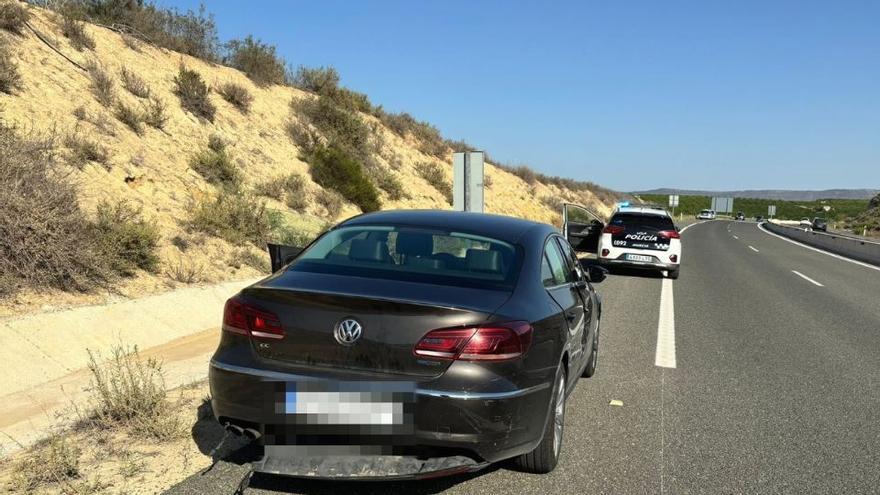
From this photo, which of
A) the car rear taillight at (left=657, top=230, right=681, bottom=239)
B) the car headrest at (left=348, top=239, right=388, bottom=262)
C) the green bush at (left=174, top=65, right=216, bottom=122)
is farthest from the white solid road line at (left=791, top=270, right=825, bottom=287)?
the green bush at (left=174, top=65, right=216, bottom=122)

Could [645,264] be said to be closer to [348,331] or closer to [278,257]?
[278,257]

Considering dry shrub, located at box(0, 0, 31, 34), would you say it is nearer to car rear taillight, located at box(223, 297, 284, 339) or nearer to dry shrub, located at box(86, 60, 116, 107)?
dry shrub, located at box(86, 60, 116, 107)

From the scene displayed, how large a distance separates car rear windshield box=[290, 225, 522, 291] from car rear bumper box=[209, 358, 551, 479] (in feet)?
2.21

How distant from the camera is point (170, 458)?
13.4 feet

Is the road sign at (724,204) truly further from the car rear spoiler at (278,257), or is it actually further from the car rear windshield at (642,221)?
the car rear spoiler at (278,257)

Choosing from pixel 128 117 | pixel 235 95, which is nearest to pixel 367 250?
pixel 128 117

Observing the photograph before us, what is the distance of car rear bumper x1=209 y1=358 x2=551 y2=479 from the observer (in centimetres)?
318

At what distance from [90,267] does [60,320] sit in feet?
3.79

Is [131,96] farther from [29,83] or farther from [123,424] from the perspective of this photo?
[123,424]

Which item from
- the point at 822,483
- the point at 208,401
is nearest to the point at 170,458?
the point at 208,401

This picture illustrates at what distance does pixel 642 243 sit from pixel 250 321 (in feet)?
A: 42.1

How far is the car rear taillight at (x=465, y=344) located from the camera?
3201 millimetres

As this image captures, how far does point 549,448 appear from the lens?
3.94 metres

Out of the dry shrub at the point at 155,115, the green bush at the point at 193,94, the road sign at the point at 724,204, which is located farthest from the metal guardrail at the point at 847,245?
the road sign at the point at 724,204
